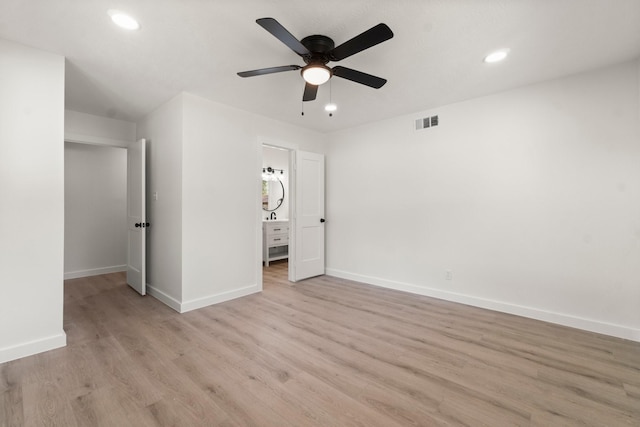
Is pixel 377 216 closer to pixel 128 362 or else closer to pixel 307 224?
pixel 307 224

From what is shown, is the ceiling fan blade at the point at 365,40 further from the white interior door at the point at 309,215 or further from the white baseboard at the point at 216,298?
the white baseboard at the point at 216,298

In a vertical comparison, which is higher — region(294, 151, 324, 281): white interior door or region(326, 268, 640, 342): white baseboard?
region(294, 151, 324, 281): white interior door

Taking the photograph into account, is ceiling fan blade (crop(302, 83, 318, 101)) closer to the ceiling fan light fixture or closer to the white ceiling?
the ceiling fan light fixture

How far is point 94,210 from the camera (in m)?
5.05

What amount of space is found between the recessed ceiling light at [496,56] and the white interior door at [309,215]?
282 cm

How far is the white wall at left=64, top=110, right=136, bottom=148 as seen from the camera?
3888 millimetres

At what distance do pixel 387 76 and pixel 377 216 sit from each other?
215 cm

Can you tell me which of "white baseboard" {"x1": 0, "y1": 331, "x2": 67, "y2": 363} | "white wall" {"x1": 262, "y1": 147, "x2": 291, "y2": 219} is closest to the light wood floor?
"white baseboard" {"x1": 0, "y1": 331, "x2": 67, "y2": 363}

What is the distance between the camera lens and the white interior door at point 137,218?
379 centimetres

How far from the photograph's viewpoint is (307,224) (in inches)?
187

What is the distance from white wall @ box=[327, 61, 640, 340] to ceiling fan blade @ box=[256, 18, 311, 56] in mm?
2501

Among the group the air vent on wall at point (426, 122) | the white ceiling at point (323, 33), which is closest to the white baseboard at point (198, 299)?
the white ceiling at point (323, 33)

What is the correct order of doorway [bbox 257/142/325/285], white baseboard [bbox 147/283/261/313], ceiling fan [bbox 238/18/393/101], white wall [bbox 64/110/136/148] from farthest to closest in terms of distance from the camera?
1. doorway [bbox 257/142/325/285]
2. white wall [bbox 64/110/136/148]
3. white baseboard [bbox 147/283/261/313]
4. ceiling fan [bbox 238/18/393/101]

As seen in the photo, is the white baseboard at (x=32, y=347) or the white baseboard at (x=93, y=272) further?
the white baseboard at (x=93, y=272)
